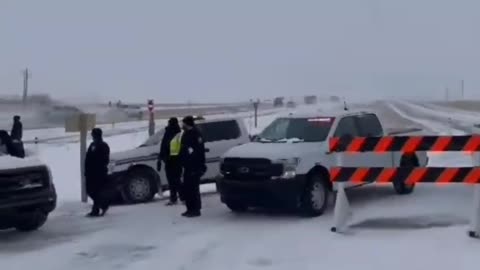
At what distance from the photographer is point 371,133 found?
45.7ft

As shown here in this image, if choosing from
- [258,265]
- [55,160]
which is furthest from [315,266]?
[55,160]

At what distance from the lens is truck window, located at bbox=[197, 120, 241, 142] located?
16.2 meters

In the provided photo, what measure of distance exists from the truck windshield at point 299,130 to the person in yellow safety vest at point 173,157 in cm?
146

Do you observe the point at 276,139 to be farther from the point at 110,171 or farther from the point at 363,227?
the point at 110,171

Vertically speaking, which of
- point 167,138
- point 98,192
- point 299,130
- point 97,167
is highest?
point 299,130

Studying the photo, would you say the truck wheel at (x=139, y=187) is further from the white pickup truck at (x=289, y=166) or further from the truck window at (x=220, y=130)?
the white pickup truck at (x=289, y=166)

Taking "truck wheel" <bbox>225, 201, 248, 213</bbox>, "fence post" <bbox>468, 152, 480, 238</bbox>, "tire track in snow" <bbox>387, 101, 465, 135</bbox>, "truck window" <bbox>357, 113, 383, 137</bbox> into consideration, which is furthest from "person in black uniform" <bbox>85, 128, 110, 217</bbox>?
"tire track in snow" <bbox>387, 101, 465, 135</bbox>

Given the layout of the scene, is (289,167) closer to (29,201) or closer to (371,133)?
(371,133)

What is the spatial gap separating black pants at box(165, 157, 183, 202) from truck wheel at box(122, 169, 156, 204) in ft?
4.10

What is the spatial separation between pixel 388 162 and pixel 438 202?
1.32 m

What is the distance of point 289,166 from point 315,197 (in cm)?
70

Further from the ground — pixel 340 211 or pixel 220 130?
pixel 220 130

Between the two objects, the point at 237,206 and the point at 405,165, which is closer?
the point at 237,206

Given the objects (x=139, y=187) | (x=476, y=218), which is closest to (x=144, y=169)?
(x=139, y=187)
